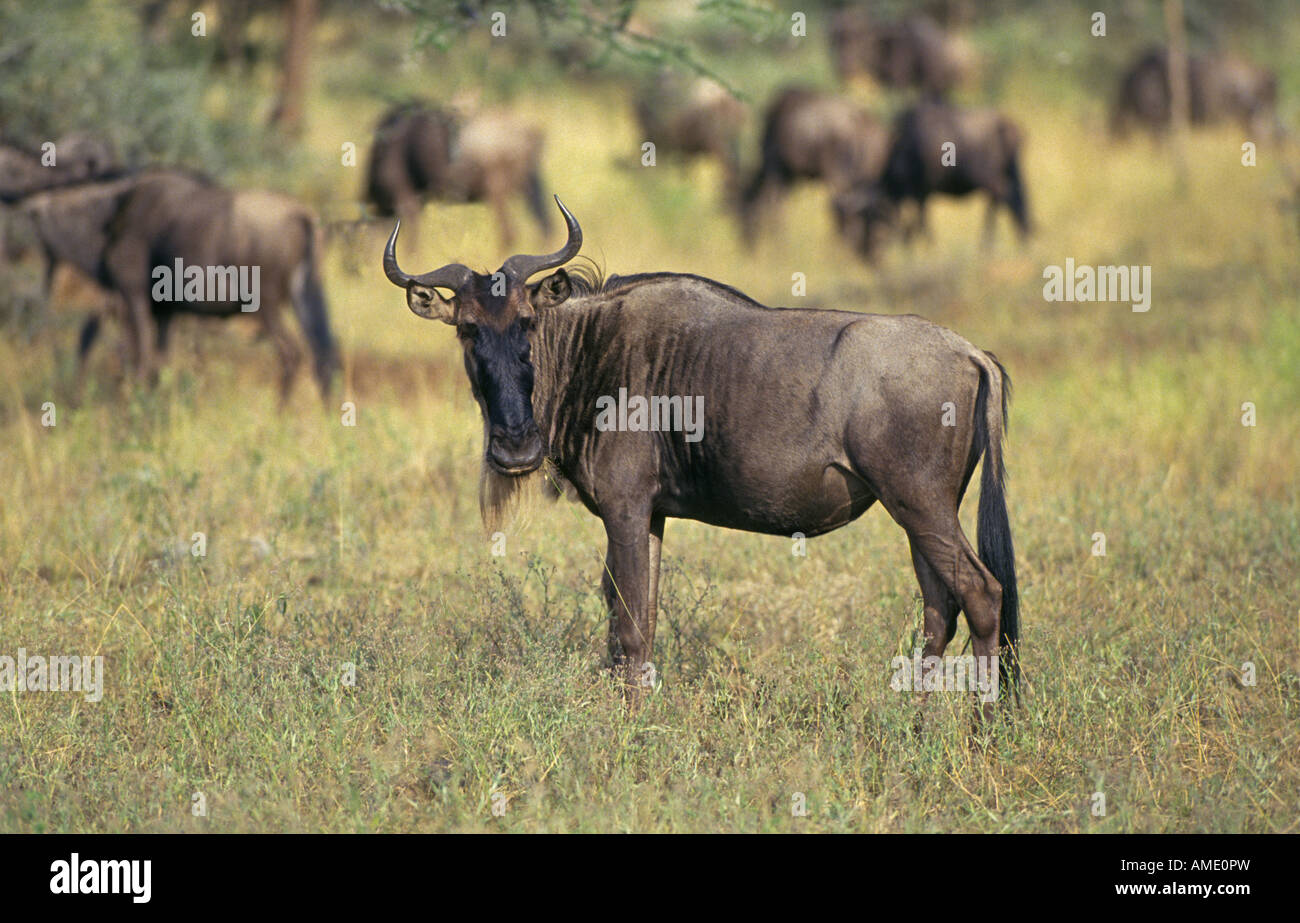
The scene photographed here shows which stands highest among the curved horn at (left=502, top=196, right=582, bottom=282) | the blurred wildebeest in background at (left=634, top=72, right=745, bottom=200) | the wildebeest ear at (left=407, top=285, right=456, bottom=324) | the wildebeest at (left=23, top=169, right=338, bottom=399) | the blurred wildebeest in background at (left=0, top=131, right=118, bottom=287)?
the blurred wildebeest in background at (left=634, top=72, right=745, bottom=200)

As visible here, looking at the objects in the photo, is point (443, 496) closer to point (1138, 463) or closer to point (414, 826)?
point (414, 826)

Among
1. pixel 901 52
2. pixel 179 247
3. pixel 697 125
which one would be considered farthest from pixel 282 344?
pixel 901 52

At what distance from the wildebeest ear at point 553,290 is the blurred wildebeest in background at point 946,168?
10976 mm

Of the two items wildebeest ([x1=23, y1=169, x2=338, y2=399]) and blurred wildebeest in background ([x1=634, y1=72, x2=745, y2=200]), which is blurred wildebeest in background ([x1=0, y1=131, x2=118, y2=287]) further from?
blurred wildebeest in background ([x1=634, y1=72, x2=745, y2=200])

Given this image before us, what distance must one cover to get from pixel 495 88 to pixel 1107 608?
12.5m

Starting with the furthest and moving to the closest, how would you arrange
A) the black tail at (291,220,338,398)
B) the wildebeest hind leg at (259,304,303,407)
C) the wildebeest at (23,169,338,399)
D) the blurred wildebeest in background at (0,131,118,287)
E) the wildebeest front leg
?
the blurred wildebeest in background at (0,131,118,287)
the black tail at (291,220,338,398)
the wildebeest hind leg at (259,304,303,407)
the wildebeest at (23,169,338,399)
the wildebeest front leg

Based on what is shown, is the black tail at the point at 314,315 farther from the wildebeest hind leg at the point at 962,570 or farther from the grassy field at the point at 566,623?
the wildebeest hind leg at the point at 962,570

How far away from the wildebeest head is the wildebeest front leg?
1.35 feet

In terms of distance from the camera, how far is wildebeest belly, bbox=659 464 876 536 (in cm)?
445

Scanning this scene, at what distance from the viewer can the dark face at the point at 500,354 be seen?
4.42 m

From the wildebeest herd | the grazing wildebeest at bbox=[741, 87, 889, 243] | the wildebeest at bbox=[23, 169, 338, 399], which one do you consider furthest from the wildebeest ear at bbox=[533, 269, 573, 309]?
the grazing wildebeest at bbox=[741, 87, 889, 243]

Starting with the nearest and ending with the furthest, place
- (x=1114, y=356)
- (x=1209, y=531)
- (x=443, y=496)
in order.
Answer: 1. (x=1209, y=531)
2. (x=443, y=496)
3. (x=1114, y=356)

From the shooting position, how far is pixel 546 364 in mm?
4824
